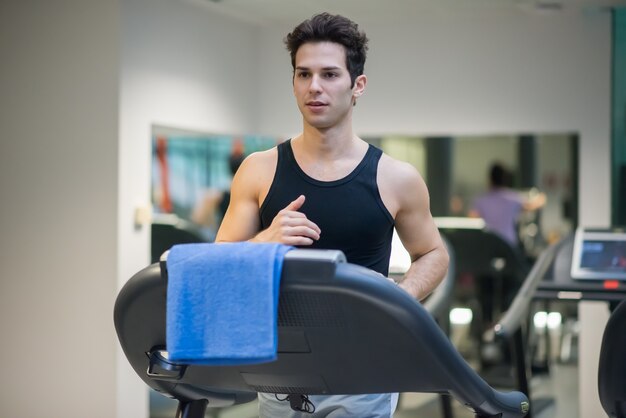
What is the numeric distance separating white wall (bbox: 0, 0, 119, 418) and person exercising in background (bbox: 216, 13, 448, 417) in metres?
3.10

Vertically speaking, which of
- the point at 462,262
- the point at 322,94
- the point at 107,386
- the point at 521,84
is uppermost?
the point at 521,84

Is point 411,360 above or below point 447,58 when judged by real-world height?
below

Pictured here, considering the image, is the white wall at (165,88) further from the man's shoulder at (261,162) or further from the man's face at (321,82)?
the man's face at (321,82)

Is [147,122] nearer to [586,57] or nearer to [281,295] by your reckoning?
[586,57]

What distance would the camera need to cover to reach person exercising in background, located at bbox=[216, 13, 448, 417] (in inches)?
81.8

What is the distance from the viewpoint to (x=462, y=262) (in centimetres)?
695

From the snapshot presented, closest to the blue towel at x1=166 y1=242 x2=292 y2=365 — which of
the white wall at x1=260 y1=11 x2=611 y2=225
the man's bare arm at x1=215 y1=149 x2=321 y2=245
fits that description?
the man's bare arm at x1=215 y1=149 x2=321 y2=245

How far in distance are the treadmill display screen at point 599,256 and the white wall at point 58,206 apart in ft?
7.45

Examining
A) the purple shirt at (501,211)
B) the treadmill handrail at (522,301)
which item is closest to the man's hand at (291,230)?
the treadmill handrail at (522,301)

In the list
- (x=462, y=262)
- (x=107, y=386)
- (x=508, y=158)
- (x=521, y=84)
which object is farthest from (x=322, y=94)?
(x=508, y=158)

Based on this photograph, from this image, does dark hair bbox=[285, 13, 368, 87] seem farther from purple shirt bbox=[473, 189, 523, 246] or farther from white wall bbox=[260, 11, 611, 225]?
purple shirt bbox=[473, 189, 523, 246]

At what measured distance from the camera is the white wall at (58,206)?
5.23 meters

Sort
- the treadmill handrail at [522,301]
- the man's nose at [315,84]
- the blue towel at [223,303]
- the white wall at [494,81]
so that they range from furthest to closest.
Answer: the white wall at [494,81] < the treadmill handrail at [522,301] < the man's nose at [315,84] < the blue towel at [223,303]

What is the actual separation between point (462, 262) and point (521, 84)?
4.21 feet
